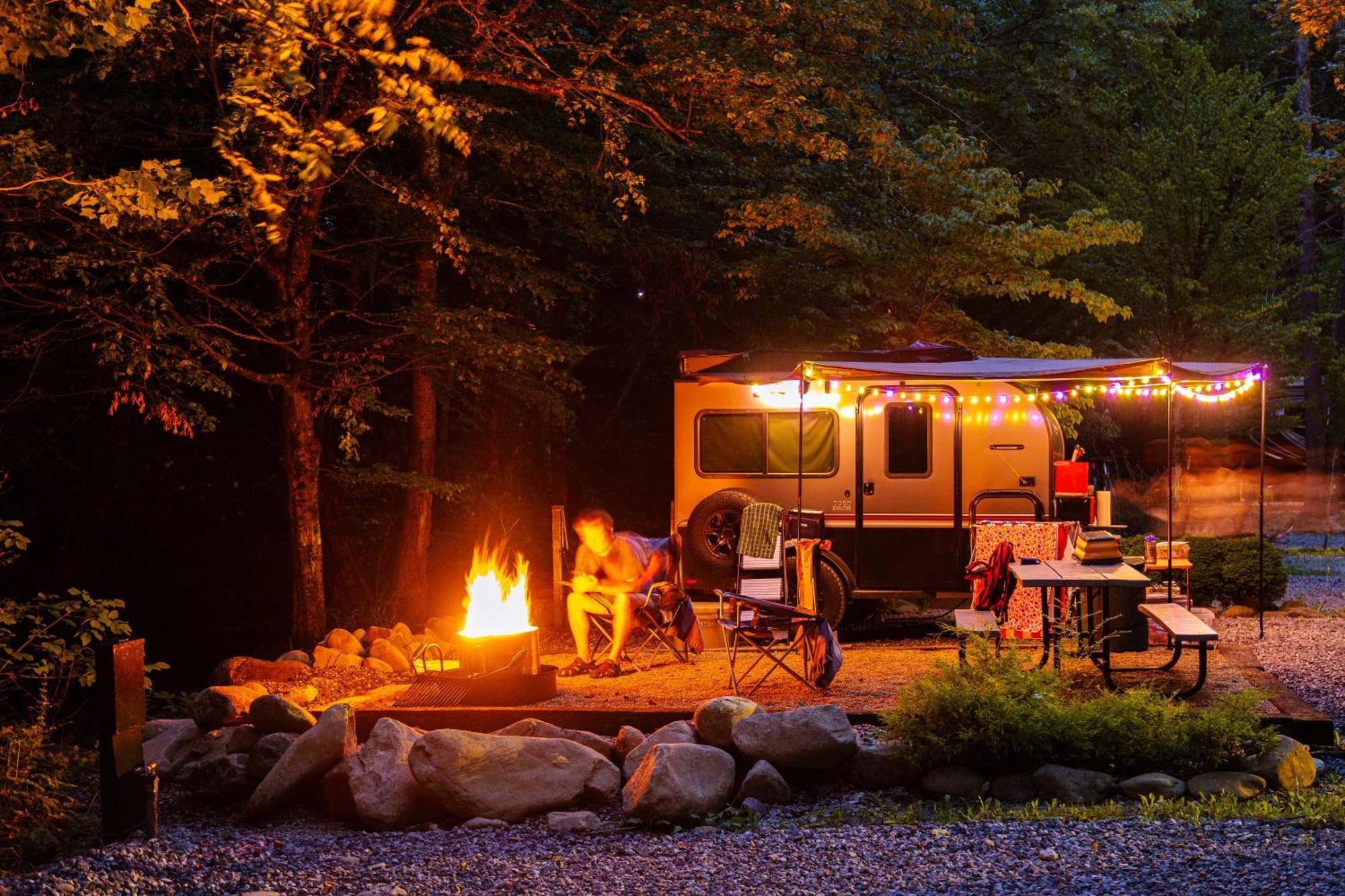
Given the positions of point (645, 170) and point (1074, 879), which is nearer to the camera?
point (1074, 879)

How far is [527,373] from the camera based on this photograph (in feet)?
37.3

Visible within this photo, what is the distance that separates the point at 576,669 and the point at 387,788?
2742 millimetres

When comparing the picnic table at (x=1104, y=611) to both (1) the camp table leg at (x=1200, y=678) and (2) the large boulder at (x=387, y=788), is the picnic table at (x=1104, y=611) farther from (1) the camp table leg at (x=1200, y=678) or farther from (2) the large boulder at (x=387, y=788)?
(2) the large boulder at (x=387, y=788)

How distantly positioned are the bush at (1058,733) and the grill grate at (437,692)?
2.54 meters

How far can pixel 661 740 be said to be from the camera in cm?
629

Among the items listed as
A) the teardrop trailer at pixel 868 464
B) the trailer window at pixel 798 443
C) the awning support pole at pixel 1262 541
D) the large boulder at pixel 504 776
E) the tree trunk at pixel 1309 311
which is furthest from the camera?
the tree trunk at pixel 1309 311

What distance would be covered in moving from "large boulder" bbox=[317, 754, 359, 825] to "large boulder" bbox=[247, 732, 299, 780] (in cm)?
46

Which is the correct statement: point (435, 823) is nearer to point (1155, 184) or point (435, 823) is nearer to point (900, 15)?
point (900, 15)

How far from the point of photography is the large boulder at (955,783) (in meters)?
5.73

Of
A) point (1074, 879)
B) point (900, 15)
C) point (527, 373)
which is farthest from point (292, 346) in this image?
point (1074, 879)

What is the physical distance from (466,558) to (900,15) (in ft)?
23.7

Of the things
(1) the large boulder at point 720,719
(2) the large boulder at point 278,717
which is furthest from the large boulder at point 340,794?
(1) the large boulder at point 720,719

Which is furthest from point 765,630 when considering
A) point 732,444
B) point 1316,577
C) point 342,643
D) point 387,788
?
point 1316,577

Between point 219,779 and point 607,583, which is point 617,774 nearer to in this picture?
point 219,779
